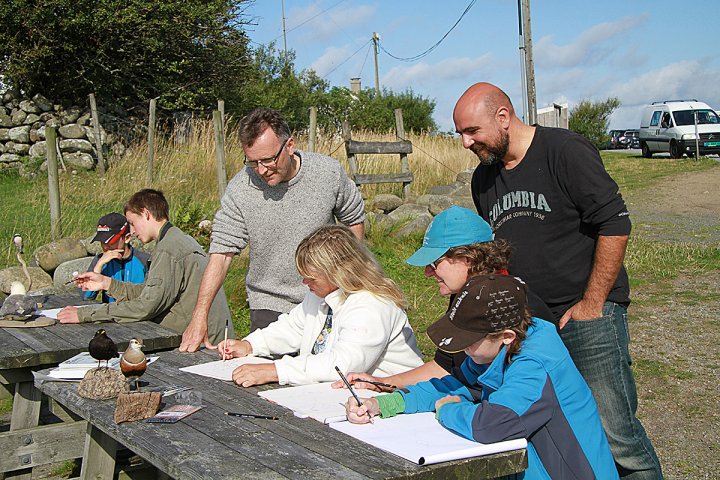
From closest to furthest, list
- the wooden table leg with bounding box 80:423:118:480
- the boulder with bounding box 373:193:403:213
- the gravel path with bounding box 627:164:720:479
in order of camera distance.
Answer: the wooden table leg with bounding box 80:423:118:480
the gravel path with bounding box 627:164:720:479
the boulder with bounding box 373:193:403:213

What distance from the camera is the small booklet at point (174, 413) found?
117 inches

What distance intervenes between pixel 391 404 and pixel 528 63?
14.5 meters

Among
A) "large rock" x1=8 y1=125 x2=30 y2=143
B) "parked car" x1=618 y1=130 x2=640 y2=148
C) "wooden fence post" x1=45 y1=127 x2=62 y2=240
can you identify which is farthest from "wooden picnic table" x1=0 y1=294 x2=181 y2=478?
"parked car" x1=618 y1=130 x2=640 y2=148

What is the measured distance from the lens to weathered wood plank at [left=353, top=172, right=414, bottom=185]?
531 inches

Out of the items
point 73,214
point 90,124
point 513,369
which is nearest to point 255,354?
point 513,369

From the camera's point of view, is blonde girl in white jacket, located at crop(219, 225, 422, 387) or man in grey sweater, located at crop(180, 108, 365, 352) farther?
man in grey sweater, located at crop(180, 108, 365, 352)

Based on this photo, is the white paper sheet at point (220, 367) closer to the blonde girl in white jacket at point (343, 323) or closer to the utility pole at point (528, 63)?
the blonde girl in white jacket at point (343, 323)

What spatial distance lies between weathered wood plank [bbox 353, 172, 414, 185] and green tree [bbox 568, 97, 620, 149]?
2163cm

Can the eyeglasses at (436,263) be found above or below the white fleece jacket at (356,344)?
above

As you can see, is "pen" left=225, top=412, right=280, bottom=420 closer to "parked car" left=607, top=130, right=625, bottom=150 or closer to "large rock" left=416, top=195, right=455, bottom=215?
"large rock" left=416, top=195, right=455, bottom=215

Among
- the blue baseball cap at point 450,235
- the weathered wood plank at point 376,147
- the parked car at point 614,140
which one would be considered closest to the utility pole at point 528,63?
the weathered wood plank at point 376,147

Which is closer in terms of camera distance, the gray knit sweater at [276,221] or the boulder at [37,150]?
the gray knit sweater at [276,221]

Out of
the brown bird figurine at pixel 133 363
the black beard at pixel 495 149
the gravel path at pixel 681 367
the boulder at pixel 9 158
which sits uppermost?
the boulder at pixel 9 158

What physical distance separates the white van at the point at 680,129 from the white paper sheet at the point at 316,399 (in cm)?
2403
